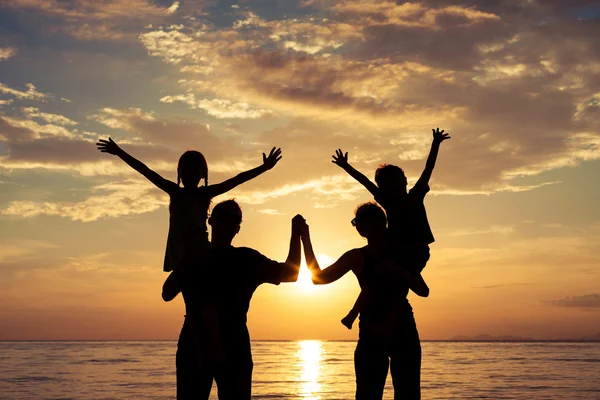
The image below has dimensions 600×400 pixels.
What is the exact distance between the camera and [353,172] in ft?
18.8

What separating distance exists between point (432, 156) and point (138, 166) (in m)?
2.87

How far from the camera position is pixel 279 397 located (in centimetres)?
1766

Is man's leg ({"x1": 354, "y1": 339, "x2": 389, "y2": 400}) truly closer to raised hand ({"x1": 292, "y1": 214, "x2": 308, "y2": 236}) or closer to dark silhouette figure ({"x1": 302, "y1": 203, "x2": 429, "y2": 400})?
dark silhouette figure ({"x1": 302, "y1": 203, "x2": 429, "y2": 400})

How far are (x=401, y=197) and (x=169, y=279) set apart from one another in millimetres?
2401

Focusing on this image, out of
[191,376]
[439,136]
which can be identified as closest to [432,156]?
[439,136]

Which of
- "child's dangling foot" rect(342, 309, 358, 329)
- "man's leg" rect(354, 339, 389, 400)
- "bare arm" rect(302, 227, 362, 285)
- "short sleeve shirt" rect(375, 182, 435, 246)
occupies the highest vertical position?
"short sleeve shirt" rect(375, 182, 435, 246)

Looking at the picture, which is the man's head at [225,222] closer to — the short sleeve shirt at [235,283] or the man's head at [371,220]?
the short sleeve shirt at [235,283]

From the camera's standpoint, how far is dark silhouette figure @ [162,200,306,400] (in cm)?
400

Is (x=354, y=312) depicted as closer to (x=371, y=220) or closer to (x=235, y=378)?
(x=371, y=220)

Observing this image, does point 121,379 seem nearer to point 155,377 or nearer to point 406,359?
point 155,377

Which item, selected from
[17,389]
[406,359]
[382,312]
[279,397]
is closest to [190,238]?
[382,312]

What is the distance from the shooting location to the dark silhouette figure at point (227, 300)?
158 inches

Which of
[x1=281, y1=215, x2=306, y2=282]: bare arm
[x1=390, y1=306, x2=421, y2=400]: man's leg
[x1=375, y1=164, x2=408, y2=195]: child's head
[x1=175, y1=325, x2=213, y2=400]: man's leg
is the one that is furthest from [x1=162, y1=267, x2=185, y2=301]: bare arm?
[x1=375, y1=164, x2=408, y2=195]: child's head

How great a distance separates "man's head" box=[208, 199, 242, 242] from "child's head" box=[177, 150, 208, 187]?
1.28 m
